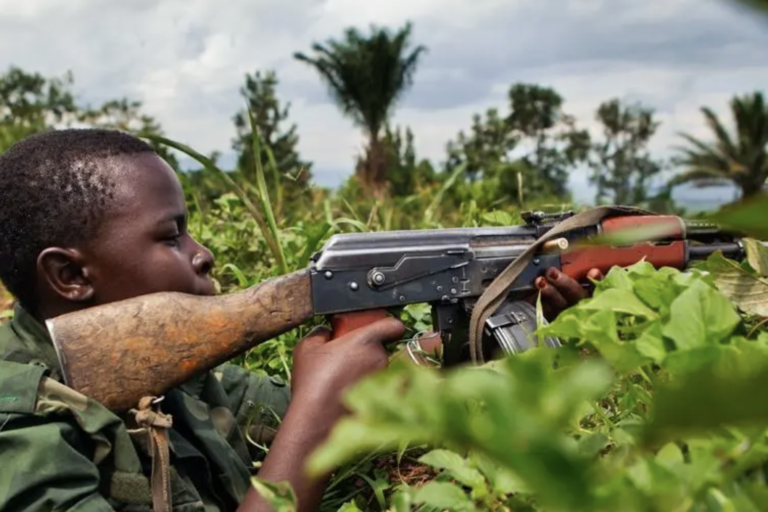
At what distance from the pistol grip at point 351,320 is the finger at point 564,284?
51 centimetres

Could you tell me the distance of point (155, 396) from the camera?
146cm

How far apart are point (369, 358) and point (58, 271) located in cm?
65

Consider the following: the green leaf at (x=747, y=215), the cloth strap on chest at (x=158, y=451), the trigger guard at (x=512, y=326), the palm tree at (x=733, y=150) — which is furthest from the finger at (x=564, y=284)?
the palm tree at (x=733, y=150)

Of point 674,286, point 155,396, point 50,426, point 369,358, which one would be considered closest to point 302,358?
point 369,358

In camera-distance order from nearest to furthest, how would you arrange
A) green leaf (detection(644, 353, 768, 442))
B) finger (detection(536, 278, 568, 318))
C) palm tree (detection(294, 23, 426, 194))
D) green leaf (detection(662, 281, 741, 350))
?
1. green leaf (detection(644, 353, 768, 442))
2. green leaf (detection(662, 281, 741, 350))
3. finger (detection(536, 278, 568, 318))
4. palm tree (detection(294, 23, 426, 194))

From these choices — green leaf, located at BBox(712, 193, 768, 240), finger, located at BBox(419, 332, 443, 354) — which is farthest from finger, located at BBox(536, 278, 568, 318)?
green leaf, located at BBox(712, 193, 768, 240)

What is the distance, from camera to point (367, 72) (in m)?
22.5

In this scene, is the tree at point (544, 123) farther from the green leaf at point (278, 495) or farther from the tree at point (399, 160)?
the green leaf at point (278, 495)

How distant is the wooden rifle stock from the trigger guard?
434mm

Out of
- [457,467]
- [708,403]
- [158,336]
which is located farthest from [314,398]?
[708,403]

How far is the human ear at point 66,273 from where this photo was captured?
1.53 meters

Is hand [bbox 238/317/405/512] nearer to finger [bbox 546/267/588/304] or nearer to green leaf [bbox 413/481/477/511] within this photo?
finger [bbox 546/267/588/304]

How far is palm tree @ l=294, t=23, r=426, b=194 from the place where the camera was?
22.5 meters

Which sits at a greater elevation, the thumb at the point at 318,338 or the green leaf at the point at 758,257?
the green leaf at the point at 758,257
